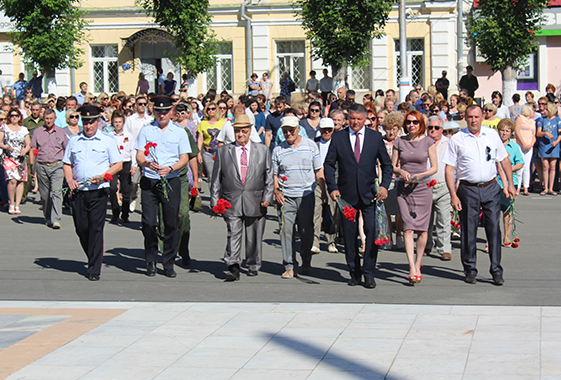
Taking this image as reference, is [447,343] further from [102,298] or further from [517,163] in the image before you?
[517,163]

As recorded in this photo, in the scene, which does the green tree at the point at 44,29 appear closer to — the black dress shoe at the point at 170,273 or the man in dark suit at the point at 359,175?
the black dress shoe at the point at 170,273

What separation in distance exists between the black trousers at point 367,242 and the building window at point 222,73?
2622 cm

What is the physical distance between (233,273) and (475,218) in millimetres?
2722

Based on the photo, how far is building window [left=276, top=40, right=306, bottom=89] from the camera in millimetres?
34094

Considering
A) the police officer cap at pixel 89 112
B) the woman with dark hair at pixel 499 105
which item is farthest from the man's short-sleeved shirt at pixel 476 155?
the woman with dark hair at pixel 499 105

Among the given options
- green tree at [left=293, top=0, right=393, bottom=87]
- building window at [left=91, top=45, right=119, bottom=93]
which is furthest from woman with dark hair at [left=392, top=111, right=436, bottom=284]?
building window at [left=91, top=45, right=119, bottom=93]

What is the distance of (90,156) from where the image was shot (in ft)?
31.4

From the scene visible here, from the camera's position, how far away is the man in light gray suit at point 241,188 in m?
9.29

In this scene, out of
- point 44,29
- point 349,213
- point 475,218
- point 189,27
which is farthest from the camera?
point 189,27

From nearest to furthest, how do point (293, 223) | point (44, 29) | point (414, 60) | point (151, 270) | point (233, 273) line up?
1. point (233, 273)
2. point (293, 223)
3. point (151, 270)
4. point (44, 29)
5. point (414, 60)

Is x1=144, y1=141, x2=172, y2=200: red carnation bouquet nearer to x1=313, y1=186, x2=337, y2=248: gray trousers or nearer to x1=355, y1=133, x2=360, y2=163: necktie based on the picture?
x1=355, y1=133, x2=360, y2=163: necktie

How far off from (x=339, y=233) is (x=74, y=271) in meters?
3.94

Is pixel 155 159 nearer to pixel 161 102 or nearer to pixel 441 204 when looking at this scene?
pixel 161 102

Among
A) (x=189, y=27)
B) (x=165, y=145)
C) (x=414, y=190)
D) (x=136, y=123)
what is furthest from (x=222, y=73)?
(x=414, y=190)
